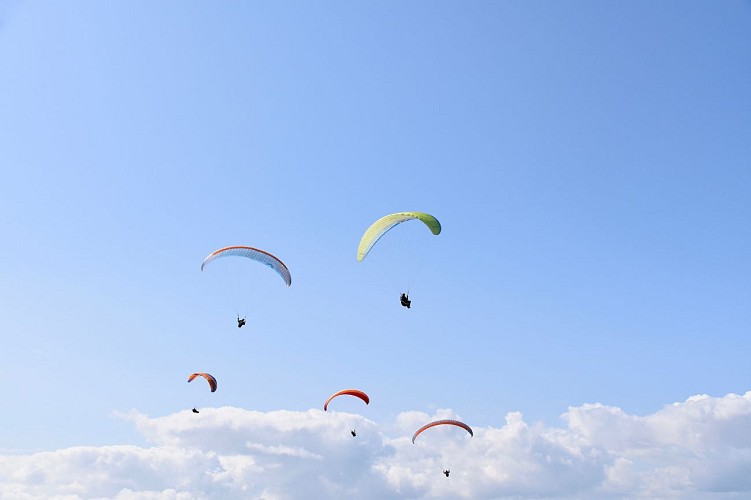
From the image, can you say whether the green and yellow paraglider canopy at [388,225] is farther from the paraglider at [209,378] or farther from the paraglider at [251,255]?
the paraglider at [209,378]

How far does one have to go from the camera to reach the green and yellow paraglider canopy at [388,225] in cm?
4806

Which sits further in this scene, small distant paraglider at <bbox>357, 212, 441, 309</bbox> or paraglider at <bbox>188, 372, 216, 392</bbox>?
paraglider at <bbox>188, 372, 216, 392</bbox>

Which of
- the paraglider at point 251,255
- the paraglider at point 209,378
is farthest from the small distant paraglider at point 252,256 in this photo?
the paraglider at point 209,378

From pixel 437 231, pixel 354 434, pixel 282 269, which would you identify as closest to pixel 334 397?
pixel 354 434

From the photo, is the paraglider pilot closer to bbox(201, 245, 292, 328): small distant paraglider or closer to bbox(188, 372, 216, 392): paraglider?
bbox(201, 245, 292, 328): small distant paraglider

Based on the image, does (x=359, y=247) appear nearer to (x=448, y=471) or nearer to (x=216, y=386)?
(x=216, y=386)

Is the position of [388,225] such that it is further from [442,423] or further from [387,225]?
[442,423]

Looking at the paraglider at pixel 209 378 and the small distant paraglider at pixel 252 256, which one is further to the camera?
the paraglider at pixel 209 378

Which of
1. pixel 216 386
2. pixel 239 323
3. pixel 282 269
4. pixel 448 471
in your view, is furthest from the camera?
pixel 448 471

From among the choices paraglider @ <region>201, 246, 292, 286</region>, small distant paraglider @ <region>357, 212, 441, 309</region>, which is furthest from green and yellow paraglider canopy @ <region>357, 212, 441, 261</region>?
paraglider @ <region>201, 246, 292, 286</region>

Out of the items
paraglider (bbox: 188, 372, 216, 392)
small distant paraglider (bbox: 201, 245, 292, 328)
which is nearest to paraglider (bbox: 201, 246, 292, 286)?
small distant paraglider (bbox: 201, 245, 292, 328)

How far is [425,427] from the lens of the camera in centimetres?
6919

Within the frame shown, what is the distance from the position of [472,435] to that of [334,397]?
50.7 feet

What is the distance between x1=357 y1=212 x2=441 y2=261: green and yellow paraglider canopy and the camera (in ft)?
158
